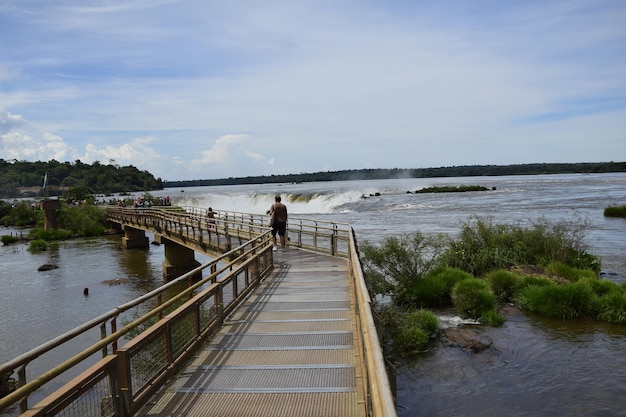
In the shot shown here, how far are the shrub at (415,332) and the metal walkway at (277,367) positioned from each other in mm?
3678

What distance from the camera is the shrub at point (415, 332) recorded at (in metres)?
13.0

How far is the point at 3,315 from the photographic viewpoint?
2233 cm

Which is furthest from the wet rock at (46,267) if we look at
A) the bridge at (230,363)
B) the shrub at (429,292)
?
the bridge at (230,363)

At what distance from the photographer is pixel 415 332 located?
1316 cm

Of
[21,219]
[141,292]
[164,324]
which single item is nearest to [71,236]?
[21,219]

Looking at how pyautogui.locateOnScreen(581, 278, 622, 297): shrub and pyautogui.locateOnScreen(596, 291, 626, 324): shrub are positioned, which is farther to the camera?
pyautogui.locateOnScreen(581, 278, 622, 297): shrub

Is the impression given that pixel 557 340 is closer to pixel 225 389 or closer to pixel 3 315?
pixel 225 389

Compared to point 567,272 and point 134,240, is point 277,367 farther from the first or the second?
point 134,240

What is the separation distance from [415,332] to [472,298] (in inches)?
135

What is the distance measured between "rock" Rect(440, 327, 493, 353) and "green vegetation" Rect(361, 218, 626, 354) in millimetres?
668

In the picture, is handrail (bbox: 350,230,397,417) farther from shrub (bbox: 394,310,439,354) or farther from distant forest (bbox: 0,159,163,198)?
distant forest (bbox: 0,159,163,198)

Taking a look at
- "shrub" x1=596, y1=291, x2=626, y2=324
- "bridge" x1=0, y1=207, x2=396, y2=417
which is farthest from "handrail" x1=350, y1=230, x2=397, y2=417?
"shrub" x1=596, y1=291, x2=626, y2=324

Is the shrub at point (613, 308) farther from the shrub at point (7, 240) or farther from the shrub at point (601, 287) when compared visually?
the shrub at point (7, 240)

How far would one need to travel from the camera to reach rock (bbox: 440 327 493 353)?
515 inches
